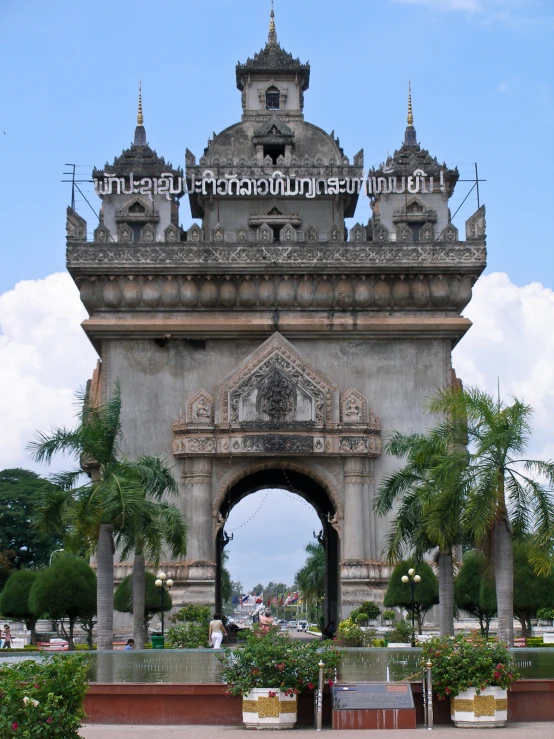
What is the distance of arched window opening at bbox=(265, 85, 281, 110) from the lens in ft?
136

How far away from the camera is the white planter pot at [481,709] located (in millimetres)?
15484

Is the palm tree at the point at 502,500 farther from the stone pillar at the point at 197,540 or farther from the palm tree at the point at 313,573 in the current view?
the palm tree at the point at 313,573

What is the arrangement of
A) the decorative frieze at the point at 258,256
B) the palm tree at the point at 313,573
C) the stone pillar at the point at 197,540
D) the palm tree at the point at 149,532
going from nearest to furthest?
the palm tree at the point at 149,532
the stone pillar at the point at 197,540
the decorative frieze at the point at 258,256
the palm tree at the point at 313,573

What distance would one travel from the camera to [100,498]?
24.5 m

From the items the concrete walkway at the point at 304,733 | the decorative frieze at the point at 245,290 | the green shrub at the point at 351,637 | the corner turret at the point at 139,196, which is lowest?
the concrete walkway at the point at 304,733

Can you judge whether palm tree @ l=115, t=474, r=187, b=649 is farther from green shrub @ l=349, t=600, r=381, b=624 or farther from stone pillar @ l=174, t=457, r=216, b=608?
green shrub @ l=349, t=600, r=381, b=624

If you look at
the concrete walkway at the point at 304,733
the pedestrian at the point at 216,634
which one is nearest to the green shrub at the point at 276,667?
→ the concrete walkway at the point at 304,733

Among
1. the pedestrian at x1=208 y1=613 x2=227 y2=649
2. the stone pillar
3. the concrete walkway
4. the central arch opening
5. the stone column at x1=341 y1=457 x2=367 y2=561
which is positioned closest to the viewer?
the concrete walkway

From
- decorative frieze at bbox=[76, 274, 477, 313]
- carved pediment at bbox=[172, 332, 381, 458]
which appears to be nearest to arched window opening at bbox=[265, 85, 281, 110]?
decorative frieze at bbox=[76, 274, 477, 313]

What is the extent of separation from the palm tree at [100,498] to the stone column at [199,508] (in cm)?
748

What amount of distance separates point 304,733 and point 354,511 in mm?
19548

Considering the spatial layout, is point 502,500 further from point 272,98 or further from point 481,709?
point 272,98

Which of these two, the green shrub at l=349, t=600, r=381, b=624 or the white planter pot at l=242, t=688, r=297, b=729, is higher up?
the green shrub at l=349, t=600, r=381, b=624

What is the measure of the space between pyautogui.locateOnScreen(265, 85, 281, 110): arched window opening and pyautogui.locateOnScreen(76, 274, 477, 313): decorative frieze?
8.72 meters
